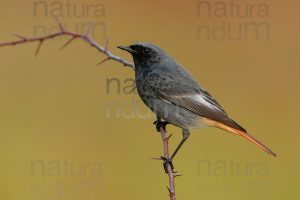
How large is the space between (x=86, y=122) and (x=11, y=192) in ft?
5.95

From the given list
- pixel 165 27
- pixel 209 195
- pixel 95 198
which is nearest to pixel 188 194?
pixel 209 195

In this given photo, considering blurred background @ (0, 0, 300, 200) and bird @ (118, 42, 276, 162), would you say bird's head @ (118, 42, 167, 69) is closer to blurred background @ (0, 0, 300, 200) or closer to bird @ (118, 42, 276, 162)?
bird @ (118, 42, 276, 162)

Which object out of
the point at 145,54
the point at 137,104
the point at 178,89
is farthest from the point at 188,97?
the point at 137,104

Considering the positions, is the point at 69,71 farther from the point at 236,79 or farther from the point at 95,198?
the point at 95,198

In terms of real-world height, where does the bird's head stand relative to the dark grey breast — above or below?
above

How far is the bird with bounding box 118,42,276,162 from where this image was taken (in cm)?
580

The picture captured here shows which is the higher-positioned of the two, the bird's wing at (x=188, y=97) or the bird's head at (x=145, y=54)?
the bird's head at (x=145, y=54)

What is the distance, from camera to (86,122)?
29.8 feet

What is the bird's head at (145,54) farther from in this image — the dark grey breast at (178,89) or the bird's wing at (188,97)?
the bird's wing at (188,97)

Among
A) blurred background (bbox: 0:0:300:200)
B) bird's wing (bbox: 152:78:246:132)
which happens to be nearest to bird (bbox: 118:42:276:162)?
bird's wing (bbox: 152:78:246:132)

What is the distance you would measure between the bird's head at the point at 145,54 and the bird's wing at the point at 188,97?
0.66ft

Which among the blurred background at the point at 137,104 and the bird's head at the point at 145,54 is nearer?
the bird's head at the point at 145,54

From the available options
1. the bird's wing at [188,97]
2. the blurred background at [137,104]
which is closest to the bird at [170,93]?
the bird's wing at [188,97]

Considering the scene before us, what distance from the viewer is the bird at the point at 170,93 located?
5.80 metres
